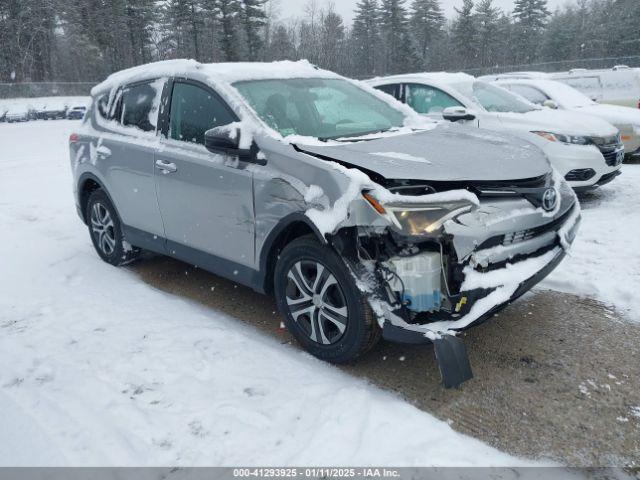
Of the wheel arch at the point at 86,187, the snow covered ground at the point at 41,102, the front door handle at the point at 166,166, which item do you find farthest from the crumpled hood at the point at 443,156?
the snow covered ground at the point at 41,102

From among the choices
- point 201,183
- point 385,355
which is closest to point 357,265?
point 385,355

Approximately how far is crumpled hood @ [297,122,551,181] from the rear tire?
262 cm

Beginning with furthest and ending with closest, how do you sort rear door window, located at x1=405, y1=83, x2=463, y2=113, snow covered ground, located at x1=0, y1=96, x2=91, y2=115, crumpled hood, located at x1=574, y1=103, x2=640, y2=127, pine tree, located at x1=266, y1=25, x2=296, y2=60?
1. pine tree, located at x1=266, y1=25, x2=296, y2=60
2. snow covered ground, located at x1=0, y1=96, x2=91, y2=115
3. crumpled hood, located at x1=574, y1=103, x2=640, y2=127
4. rear door window, located at x1=405, y1=83, x2=463, y2=113

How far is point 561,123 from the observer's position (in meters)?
6.96

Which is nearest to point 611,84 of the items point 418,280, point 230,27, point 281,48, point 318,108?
point 318,108

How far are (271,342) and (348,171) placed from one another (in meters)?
1.41

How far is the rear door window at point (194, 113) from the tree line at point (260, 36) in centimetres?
4969

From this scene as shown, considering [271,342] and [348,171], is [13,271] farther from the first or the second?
[348,171]

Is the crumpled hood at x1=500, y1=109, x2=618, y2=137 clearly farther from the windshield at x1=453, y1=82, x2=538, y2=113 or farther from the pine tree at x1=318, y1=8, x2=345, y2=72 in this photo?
the pine tree at x1=318, y1=8, x2=345, y2=72

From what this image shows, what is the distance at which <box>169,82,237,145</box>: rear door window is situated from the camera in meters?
3.84

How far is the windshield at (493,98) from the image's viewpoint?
753cm

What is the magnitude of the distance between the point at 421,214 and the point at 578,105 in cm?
758

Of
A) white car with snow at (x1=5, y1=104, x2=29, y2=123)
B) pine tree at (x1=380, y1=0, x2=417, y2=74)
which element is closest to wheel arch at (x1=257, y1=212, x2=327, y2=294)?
white car with snow at (x1=5, y1=104, x2=29, y2=123)

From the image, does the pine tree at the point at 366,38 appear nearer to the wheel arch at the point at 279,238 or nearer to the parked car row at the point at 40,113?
the parked car row at the point at 40,113
